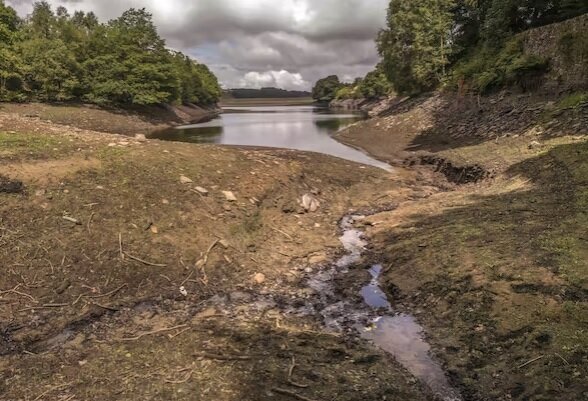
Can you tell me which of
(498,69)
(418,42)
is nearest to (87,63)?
(418,42)

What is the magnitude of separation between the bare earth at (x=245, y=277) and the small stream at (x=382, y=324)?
0.23 metres

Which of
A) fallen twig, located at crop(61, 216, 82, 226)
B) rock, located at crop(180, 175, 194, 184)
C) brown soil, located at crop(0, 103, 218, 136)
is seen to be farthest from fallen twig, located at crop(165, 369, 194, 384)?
brown soil, located at crop(0, 103, 218, 136)

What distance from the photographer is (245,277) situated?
34.5 ft

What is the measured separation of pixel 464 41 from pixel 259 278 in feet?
157

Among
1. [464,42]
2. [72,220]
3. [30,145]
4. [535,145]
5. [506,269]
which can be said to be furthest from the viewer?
[464,42]

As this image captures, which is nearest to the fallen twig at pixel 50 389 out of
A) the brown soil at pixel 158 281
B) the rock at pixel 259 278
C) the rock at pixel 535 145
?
the brown soil at pixel 158 281

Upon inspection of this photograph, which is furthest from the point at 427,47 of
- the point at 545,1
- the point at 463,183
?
the point at 463,183

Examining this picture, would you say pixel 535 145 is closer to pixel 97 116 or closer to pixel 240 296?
→ pixel 240 296

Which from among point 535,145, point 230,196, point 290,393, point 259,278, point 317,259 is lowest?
point 317,259

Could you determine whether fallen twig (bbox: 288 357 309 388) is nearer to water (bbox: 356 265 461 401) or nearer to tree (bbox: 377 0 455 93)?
water (bbox: 356 265 461 401)

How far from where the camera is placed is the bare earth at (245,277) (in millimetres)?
6625

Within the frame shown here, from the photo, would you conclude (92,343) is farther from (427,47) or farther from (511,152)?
(427,47)

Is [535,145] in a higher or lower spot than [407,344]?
higher

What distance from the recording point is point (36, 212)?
10.7 m
